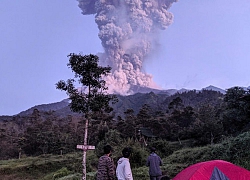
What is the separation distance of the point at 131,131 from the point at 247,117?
14773 millimetres

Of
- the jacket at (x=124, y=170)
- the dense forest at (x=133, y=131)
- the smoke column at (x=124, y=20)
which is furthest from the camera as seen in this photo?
the smoke column at (x=124, y=20)

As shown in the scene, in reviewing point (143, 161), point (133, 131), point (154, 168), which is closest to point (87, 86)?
point (154, 168)

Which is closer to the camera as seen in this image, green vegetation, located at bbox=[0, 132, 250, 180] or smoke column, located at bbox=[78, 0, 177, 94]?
green vegetation, located at bbox=[0, 132, 250, 180]

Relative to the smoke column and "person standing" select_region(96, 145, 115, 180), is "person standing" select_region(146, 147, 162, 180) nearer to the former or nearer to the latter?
"person standing" select_region(96, 145, 115, 180)

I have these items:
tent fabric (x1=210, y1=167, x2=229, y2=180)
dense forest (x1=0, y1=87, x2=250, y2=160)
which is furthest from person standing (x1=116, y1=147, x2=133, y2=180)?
dense forest (x1=0, y1=87, x2=250, y2=160)

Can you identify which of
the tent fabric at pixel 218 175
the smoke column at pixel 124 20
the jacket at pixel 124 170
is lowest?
the tent fabric at pixel 218 175

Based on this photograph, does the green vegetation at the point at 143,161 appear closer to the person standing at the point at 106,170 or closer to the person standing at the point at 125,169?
the person standing at the point at 125,169

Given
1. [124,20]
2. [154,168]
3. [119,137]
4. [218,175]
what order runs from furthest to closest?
[124,20], [119,137], [154,168], [218,175]

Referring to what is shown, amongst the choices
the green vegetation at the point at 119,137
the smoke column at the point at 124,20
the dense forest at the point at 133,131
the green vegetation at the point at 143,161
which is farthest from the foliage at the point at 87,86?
the smoke column at the point at 124,20

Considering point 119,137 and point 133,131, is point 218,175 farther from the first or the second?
point 133,131

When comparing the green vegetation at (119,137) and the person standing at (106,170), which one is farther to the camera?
the green vegetation at (119,137)

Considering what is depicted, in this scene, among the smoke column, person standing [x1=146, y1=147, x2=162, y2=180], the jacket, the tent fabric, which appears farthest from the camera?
the smoke column

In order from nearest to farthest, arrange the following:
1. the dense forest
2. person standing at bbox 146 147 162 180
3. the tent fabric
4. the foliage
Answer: the tent fabric → person standing at bbox 146 147 162 180 → the foliage → the dense forest

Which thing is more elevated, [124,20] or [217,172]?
[124,20]
